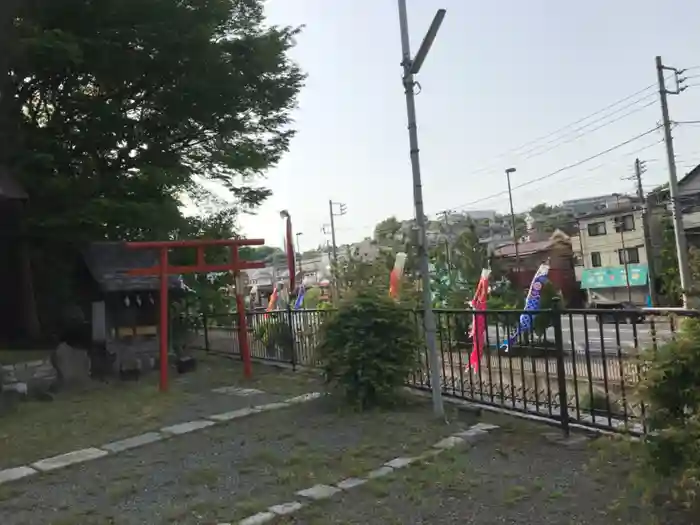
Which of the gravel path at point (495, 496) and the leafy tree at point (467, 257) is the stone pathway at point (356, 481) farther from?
the leafy tree at point (467, 257)

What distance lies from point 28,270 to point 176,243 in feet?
12.4

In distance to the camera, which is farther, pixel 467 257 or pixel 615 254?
pixel 615 254

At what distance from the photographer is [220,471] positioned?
4.30 meters

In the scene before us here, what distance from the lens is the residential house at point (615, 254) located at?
109 ft

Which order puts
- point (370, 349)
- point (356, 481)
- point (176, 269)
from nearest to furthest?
1. point (356, 481)
2. point (370, 349)
3. point (176, 269)

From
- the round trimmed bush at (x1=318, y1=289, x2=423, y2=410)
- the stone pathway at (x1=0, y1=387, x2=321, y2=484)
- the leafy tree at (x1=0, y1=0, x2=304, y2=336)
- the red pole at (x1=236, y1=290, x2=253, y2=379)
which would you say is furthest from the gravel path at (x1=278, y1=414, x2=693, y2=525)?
the leafy tree at (x1=0, y1=0, x2=304, y2=336)

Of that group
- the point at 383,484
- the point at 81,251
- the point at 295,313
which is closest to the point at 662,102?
the point at 295,313

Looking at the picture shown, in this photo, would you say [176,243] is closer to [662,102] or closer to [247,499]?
[247,499]

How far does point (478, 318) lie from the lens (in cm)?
604

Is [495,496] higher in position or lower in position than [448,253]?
lower

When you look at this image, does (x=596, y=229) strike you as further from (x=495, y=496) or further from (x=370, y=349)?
(x=495, y=496)

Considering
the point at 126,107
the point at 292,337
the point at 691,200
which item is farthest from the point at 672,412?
the point at 691,200

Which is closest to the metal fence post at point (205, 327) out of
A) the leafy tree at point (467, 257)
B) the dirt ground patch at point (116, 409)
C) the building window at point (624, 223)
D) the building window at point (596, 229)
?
the dirt ground patch at point (116, 409)

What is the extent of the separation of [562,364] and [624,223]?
33.1m
